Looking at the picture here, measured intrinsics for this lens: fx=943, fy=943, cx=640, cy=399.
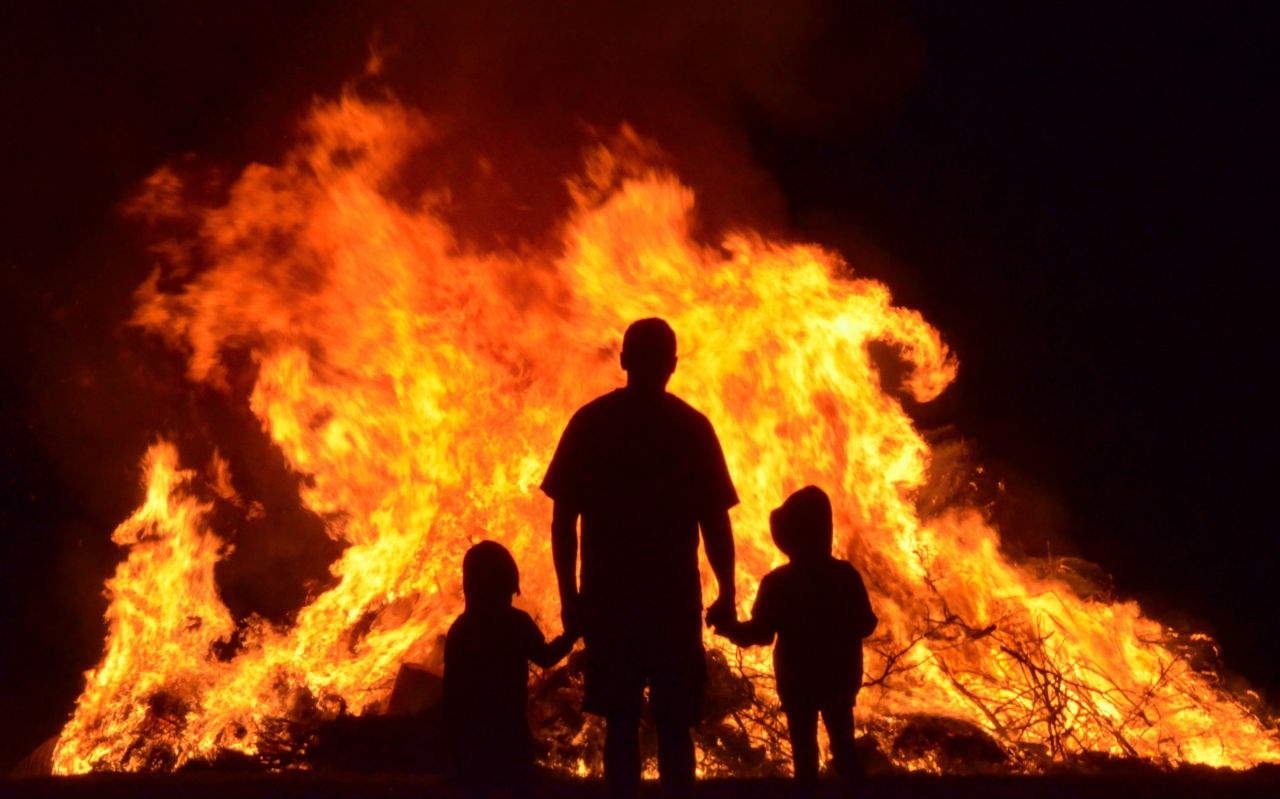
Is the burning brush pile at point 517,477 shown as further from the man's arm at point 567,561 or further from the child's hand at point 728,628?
the man's arm at point 567,561

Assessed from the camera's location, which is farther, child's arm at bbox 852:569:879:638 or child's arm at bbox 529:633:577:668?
child's arm at bbox 852:569:879:638

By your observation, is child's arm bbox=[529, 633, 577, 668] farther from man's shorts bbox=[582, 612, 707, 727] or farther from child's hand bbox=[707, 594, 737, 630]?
child's hand bbox=[707, 594, 737, 630]

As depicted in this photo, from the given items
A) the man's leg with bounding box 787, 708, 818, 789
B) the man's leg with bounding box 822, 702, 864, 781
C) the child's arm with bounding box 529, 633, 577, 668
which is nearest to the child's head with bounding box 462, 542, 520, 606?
the child's arm with bounding box 529, 633, 577, 668

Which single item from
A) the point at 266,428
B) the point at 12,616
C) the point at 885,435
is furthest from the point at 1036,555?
the point at 12,616

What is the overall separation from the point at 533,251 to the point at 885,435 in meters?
3.35

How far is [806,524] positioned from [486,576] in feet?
4.67

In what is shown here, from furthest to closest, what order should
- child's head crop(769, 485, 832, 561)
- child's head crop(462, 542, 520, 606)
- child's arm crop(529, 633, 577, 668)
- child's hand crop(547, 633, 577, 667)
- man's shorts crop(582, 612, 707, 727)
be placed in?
child's head crop(769, 485, 832, 561) < child's head crop(462, 542, 520, 606) < child's arm crop(529, 633, 577, 668) < child's hand crop(547, 633, 577, 667) < man's shorts crop(582, 612, 707, 727)

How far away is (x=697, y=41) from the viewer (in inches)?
354

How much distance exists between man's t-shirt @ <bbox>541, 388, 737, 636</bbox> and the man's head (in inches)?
2.6

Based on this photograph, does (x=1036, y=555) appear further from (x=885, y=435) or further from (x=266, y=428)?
(x=266, y=428)

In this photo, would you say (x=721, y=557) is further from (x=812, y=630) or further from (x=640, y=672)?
(x=812, y=630)

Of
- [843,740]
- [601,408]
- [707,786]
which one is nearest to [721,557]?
[601,408]

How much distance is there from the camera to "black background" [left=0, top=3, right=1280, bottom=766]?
28.2ft

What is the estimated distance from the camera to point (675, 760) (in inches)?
133
